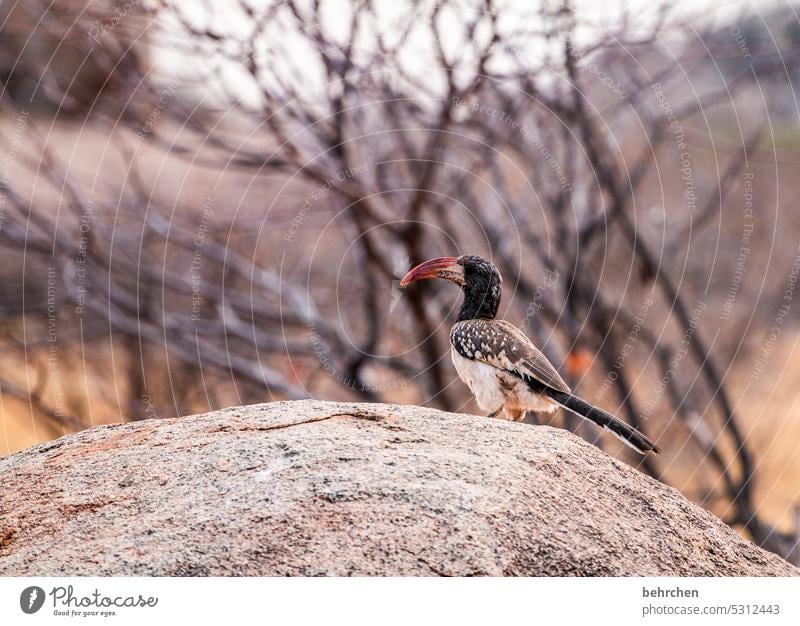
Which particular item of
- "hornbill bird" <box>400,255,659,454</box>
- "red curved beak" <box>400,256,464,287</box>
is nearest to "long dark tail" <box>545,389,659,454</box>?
"hornbill bird" <box>400,255,659,454</box>

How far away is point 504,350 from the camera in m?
5.86

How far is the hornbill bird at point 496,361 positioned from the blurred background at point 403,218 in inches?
27.7

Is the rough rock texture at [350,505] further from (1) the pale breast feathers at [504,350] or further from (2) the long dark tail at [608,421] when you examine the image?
(1) the pale breast feathers at [504,350]

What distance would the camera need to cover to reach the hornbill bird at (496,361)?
18.7ft

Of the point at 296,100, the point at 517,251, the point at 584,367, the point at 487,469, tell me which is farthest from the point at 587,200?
the point at 487,469

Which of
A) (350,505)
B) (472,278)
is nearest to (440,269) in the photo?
(472,278)

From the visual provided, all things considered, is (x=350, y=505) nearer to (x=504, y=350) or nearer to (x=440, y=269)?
(x=504, y=350)

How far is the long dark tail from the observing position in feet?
17.6

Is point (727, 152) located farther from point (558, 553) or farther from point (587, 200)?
point (558, 553)

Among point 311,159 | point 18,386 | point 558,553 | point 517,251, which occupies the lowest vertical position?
point 18,386

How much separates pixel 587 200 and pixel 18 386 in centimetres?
412
